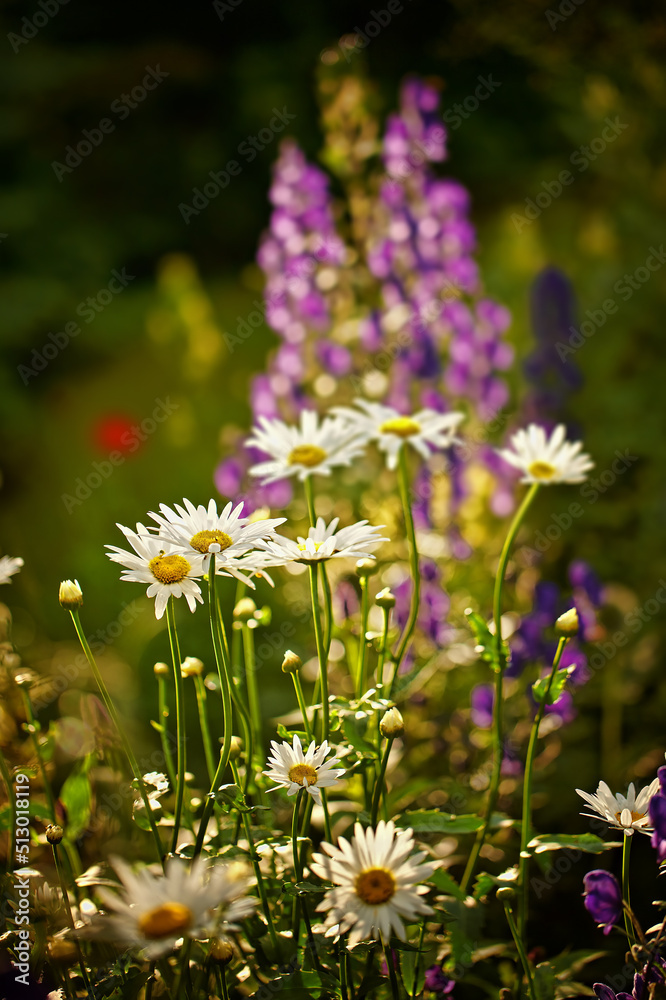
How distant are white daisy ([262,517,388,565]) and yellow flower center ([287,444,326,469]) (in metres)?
0.19

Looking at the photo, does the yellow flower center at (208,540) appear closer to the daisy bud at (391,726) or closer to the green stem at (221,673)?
the green stem at (221,673)

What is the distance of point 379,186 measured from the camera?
2.06 meters

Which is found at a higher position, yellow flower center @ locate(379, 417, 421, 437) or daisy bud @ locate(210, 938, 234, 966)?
Answer: yellow flower center @ locate(379, 417, 421, 437)

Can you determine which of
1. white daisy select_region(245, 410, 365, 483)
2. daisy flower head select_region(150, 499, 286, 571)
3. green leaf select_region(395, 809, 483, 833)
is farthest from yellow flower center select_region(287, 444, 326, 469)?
green leaf select_region(395, 809, 483, 833)

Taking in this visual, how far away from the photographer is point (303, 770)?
0.73 m

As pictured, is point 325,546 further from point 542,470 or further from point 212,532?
point 542,470

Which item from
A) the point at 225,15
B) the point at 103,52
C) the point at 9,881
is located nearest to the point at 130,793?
the point at 9,881

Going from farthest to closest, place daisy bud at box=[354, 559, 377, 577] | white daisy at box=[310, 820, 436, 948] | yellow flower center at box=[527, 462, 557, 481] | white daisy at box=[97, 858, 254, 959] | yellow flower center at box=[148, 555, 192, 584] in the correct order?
yellow flower center at box=[527, 462, 557, 481] < daisy bud at box=[354, 559, 377, 577] < yellow flower center at box=[148, 555, 192, 584] < white daisy at box=[310, 820, 436, 948] < white daisy at box=[97, 858, 254, 959]

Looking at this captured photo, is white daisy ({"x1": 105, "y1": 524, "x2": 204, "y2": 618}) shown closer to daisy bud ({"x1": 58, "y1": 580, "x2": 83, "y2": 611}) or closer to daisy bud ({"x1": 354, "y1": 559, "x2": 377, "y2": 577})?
daisy bud ({"x1": 58, "y1": 580, "x2": 83, "y2": 611})

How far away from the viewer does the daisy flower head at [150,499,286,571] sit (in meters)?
0.73

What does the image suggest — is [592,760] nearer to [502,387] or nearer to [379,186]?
[502,387]

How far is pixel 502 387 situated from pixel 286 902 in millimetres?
1451

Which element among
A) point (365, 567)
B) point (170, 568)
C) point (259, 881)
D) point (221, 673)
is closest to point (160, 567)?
point (170, 568)

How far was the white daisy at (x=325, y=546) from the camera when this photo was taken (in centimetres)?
76
